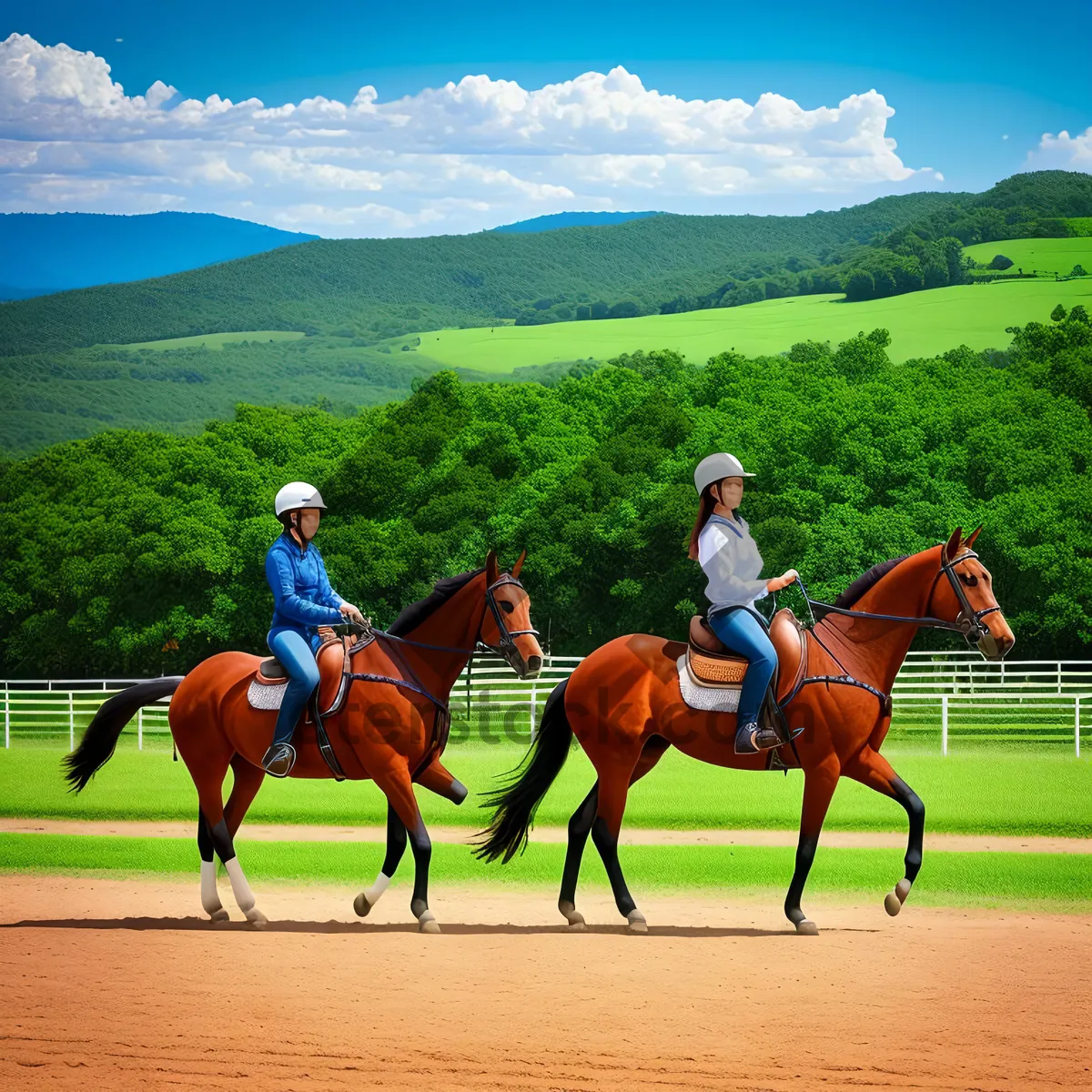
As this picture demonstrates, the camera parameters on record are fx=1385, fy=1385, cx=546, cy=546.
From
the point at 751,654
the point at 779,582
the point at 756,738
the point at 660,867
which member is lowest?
the point at 660,867

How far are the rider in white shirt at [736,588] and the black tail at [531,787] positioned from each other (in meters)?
1.32

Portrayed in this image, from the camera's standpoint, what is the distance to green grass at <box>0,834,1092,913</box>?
11.1 m

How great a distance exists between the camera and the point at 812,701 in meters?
8.96

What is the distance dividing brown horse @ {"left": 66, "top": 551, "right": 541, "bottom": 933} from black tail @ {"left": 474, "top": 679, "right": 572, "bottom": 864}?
585mm

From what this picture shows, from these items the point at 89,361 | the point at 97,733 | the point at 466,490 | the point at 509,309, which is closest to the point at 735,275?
the point at 509,309

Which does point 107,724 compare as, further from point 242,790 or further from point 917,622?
point 917,622

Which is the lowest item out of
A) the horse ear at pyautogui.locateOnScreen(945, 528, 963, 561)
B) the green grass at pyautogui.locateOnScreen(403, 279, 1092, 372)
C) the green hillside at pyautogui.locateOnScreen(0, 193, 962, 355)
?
the horse ear at pyautogui.locateOnScreen(945, 528, 963, 561)

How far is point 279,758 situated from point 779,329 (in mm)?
92027

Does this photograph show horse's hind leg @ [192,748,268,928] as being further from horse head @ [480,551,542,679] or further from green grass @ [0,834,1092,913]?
horse head @ [480,551,542,679]

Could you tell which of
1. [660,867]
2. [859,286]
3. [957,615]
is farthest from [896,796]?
[859,286]

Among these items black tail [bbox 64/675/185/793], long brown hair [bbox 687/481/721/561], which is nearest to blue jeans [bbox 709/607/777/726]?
long brown hair [bbox 687/481/721/561]

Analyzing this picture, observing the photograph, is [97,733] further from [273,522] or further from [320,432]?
[320,432]

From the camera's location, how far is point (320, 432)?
5694cm

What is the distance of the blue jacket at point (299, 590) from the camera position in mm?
8984
